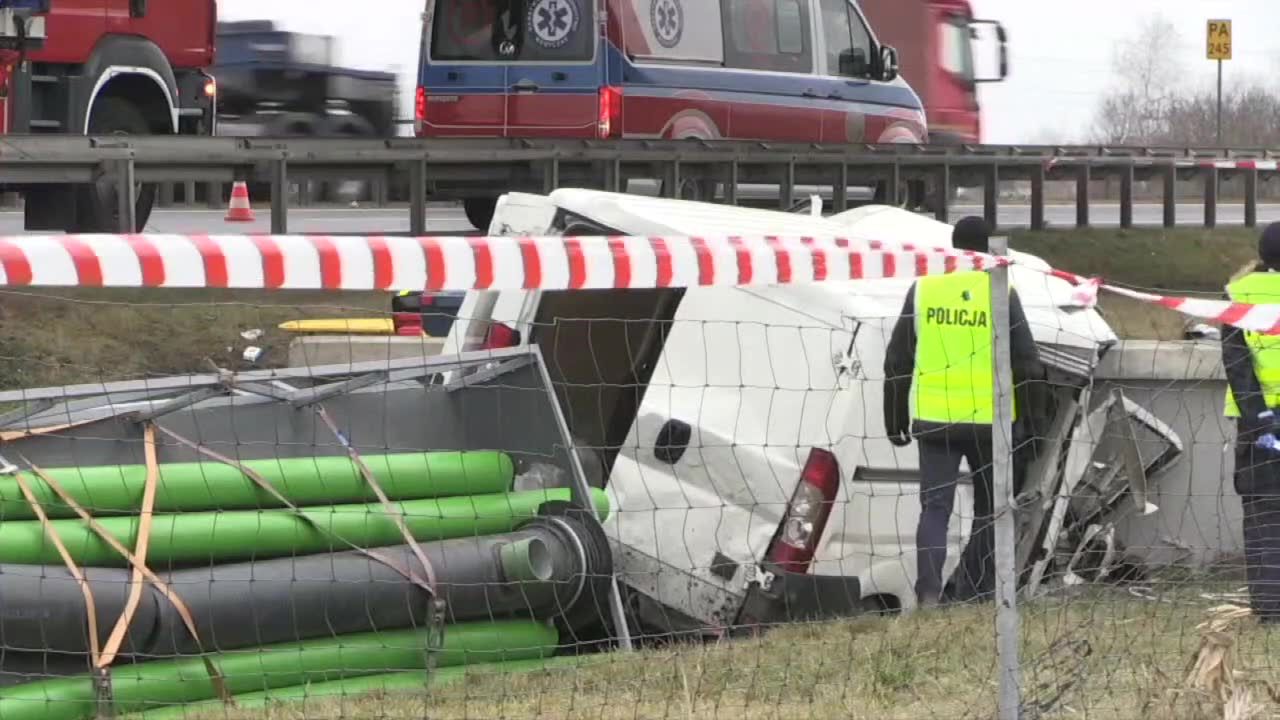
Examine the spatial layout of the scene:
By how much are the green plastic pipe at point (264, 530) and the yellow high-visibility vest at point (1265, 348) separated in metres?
2.51

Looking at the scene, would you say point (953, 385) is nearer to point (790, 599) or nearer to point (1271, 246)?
point (790, 599)

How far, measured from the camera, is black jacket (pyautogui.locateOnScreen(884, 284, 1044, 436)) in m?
7.69

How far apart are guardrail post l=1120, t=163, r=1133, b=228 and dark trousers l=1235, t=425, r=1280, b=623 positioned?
1688cm

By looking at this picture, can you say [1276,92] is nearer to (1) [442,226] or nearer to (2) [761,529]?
(1) [442,226]

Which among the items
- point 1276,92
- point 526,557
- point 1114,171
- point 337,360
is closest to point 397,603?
point 526,557

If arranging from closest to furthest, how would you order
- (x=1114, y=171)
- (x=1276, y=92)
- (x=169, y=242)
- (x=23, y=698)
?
(x=169, y=242) < (x=23, y=698) < (x=1114, y=171) < (x=1276, y=92)

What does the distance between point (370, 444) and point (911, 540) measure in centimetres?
200

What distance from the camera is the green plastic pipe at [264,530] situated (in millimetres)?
6137

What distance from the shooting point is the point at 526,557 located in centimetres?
679

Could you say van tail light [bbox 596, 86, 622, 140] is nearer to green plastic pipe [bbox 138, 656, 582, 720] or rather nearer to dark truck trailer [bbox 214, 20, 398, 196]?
green plastic pipe [bbox 138, 656, 582, 720]

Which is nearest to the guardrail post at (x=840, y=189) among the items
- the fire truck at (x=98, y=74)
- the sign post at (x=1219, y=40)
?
the fire truck at (x=98, y=74)

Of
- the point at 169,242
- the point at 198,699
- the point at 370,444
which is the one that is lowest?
the point at 198,699

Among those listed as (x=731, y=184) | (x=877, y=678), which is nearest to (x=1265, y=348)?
(x=877, y=678)

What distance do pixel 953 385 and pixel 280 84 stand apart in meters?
23.3
